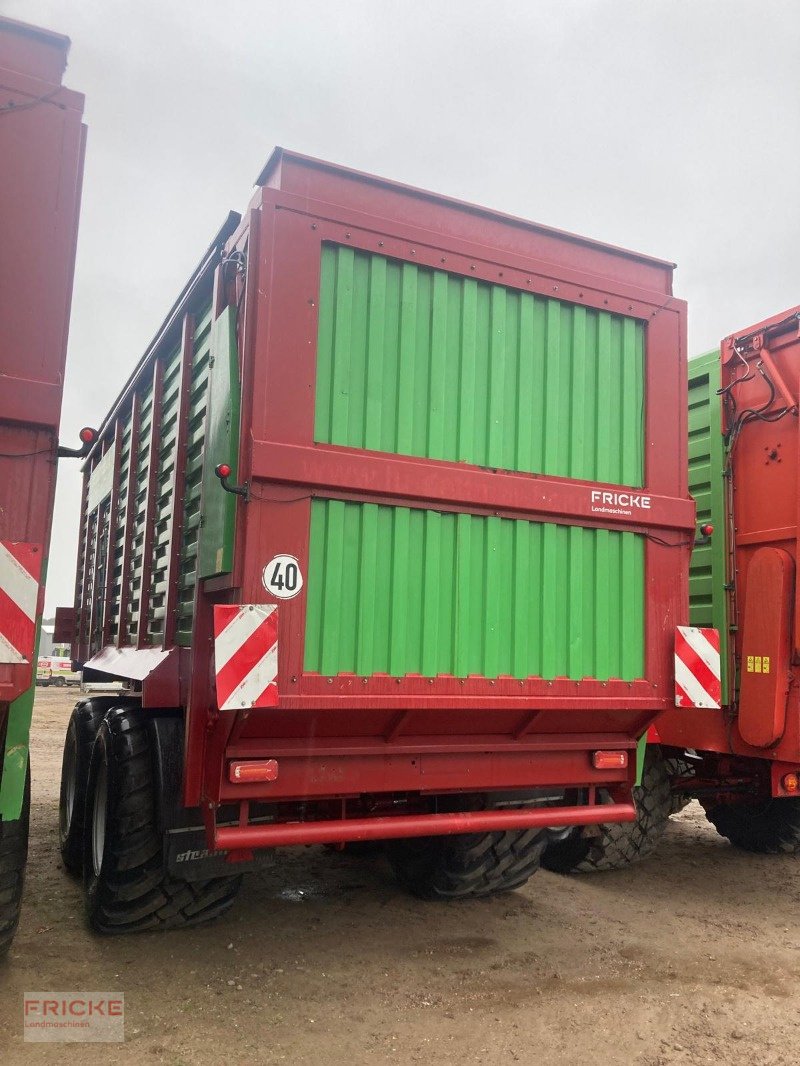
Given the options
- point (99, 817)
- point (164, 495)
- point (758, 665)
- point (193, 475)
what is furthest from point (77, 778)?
point (758, 665)

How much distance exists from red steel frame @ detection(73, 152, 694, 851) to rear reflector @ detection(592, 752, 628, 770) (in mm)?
47

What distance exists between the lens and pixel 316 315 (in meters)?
3.68

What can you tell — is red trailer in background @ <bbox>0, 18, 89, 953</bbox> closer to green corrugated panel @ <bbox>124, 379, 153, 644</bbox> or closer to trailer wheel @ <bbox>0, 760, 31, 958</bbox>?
trailer wheel @ <bbox>0, 760, 31, 958</bbox>

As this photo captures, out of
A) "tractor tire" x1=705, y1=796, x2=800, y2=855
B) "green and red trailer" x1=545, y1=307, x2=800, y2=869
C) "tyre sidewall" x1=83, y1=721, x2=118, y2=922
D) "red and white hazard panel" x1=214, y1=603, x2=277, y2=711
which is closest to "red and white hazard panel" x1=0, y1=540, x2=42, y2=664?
"red and white hazard panel" x1=214, y1=603, x2=277, y2=711

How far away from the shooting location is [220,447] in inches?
149

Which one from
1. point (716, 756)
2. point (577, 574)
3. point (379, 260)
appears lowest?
point (716, 756)

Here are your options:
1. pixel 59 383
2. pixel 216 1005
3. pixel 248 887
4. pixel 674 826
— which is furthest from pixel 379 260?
pixel 674 826

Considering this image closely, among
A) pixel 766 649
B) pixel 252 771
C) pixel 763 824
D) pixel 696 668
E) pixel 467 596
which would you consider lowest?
pixel 763 824

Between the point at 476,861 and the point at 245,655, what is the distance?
7.08ft

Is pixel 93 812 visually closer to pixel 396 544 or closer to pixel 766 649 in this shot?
pixel 396 544

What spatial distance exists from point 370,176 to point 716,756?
4332mm

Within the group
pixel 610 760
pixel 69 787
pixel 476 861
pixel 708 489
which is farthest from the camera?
pixel 708 489

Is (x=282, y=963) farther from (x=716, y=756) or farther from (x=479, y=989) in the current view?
(x=716, y=756)

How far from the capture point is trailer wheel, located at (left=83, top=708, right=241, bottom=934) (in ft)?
13.4
